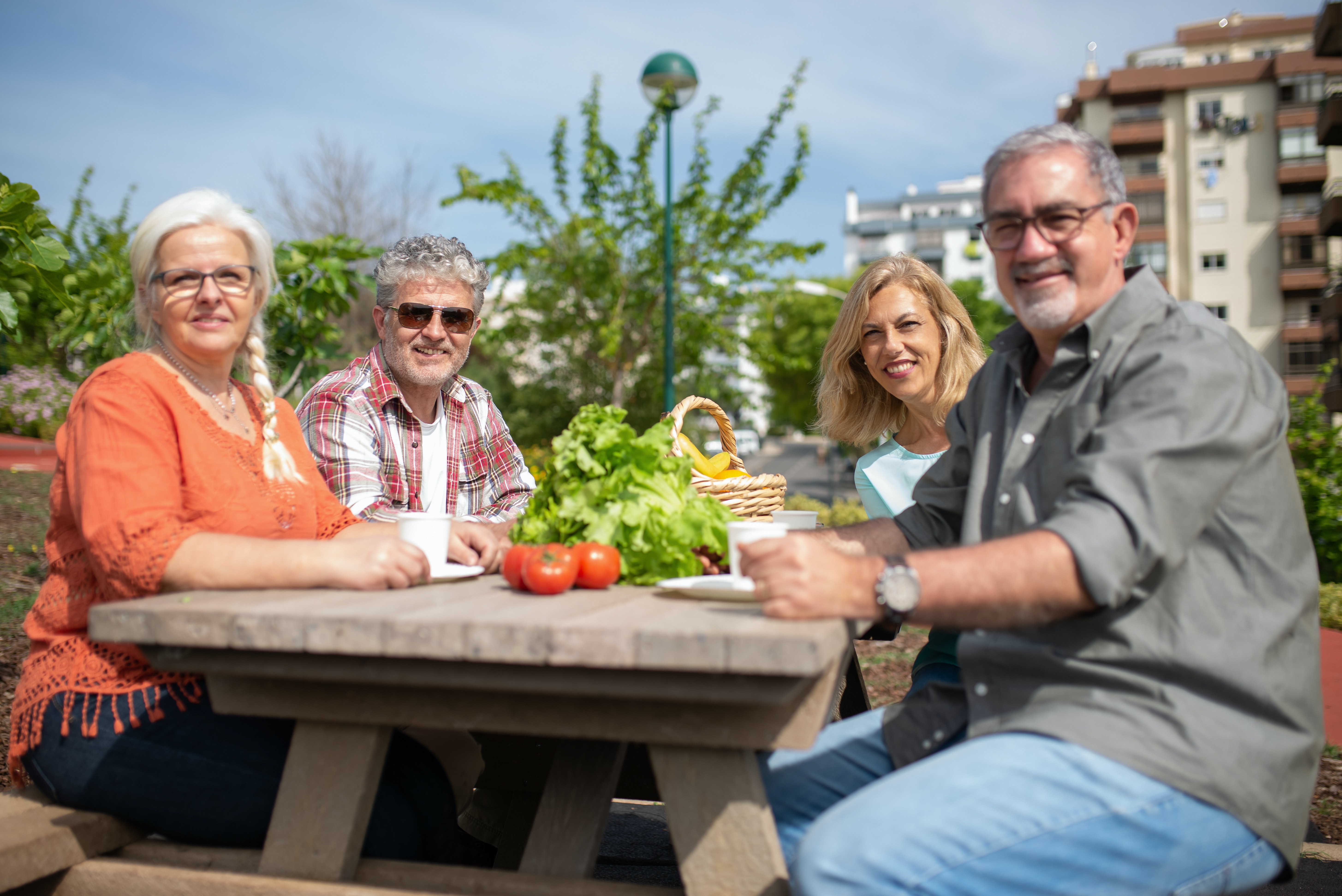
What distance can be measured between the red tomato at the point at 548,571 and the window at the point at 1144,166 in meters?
55.9

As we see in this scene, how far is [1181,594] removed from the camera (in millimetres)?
1847

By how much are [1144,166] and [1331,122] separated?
98.3 ft

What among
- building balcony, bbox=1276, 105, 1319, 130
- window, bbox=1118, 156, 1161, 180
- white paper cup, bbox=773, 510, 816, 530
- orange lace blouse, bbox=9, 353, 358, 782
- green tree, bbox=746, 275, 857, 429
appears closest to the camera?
orange lace blouse, bbox=9, 353, 358, 782

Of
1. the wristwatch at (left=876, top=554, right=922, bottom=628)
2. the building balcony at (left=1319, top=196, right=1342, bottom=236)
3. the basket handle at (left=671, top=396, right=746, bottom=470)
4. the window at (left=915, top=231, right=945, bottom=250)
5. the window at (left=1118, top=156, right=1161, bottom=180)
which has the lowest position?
the wristwatch at (left=876, top=554, right=922, bottom=628)

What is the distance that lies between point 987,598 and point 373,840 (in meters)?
1.39

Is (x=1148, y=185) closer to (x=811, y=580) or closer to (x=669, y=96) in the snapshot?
(x=669, y=96)

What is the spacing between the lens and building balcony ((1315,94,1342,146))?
22594 mm

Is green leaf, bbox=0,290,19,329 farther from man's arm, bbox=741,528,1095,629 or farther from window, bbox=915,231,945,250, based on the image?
window, bbox=915,231,945,250

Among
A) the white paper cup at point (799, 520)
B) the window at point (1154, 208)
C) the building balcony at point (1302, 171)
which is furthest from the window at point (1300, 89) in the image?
the white paper cup at point (799, 520)

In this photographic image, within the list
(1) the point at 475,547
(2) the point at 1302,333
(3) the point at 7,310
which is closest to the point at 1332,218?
(2) the point at 1302,333

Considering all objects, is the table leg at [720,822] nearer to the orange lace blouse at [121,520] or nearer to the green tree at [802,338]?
the orange lace blouse at [121,520]

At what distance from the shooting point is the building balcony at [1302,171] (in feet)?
151

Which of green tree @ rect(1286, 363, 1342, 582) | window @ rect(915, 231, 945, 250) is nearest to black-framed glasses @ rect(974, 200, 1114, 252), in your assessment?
green tree @ rect(1286, 363, 1342, 582)

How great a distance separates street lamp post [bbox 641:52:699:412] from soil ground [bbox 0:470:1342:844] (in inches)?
220
